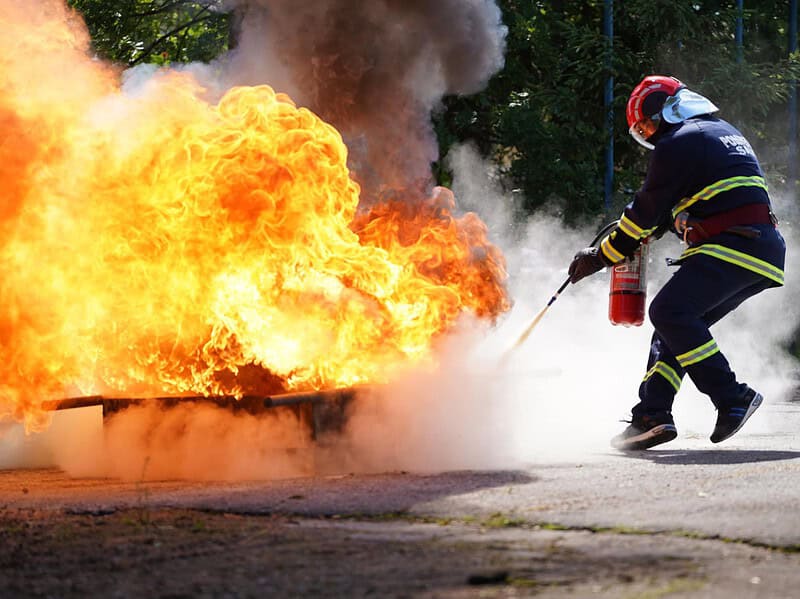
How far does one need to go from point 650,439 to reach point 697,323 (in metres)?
0.73

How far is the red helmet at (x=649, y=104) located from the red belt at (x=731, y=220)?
2.07ft

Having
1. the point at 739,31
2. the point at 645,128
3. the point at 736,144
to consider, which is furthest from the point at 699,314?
the point at 739,31

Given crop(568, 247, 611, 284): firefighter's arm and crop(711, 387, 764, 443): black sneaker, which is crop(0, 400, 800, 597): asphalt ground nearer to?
crop(711, 387, 764, 443): black sneaker

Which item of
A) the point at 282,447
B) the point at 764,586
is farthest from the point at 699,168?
the point at 764,586

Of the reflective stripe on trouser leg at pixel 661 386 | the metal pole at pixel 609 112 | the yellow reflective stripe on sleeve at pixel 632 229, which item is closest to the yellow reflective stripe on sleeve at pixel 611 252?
the yellow reflective stripe on sleeve at pixel 632 229

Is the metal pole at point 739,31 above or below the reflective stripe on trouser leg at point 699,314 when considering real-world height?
above

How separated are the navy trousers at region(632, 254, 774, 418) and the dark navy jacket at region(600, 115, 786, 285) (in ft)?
0.27

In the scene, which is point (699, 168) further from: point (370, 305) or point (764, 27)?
point (764, 27)

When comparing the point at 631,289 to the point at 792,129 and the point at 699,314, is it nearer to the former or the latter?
the point at 699,314

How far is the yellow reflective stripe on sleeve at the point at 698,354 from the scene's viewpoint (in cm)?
820

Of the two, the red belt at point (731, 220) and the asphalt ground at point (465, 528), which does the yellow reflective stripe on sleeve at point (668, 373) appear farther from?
the asphalt ground at point (465, 528)

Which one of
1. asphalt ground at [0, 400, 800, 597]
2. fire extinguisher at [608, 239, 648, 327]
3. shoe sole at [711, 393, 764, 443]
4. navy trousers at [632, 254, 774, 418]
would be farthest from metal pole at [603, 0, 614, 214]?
asphalt ground at [0, 400, 800, 597]

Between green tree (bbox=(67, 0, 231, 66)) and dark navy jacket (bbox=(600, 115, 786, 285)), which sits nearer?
dark navy jacket (bbox=(600, 115, 786, 285))

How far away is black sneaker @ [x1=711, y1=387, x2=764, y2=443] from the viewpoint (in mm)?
8211
